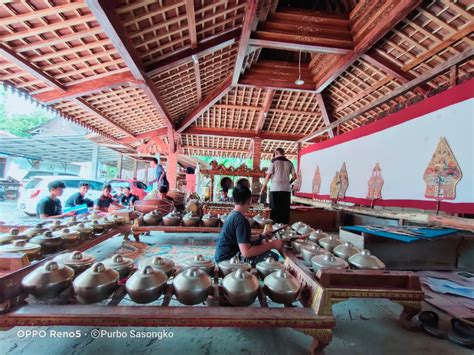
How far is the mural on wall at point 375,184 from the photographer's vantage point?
3166mm

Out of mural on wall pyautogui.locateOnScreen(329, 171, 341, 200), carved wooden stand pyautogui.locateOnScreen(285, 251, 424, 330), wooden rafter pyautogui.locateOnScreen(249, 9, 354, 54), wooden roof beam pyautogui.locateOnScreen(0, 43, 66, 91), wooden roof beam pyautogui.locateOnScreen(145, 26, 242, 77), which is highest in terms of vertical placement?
wooden rafter pyautogui.locateOnScreen(249, 9, 354, 54)

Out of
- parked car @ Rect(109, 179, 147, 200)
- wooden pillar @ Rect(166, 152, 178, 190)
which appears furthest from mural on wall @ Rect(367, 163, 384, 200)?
parked car @ Rect(109, 179, 147, 200)

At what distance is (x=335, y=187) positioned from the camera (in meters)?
4.34

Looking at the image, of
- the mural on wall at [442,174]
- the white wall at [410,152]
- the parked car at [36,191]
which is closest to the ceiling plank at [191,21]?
the white wall at [410,152]

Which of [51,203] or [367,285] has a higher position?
[51,203]

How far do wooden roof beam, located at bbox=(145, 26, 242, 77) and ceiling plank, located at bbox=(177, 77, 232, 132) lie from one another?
6.30 feet

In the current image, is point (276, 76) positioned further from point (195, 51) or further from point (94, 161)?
point (94, 161)

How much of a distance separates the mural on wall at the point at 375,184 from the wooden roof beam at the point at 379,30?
2285 mm

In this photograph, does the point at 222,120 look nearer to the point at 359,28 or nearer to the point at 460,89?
the point at 359,28

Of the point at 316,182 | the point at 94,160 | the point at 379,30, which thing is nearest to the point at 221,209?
the point at 316,182

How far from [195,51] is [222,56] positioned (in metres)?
1.31

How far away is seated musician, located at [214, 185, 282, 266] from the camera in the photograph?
1.88 meters

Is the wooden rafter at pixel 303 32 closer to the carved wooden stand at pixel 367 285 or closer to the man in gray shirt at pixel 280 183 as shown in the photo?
the man in gray shirt at pixel 280 183

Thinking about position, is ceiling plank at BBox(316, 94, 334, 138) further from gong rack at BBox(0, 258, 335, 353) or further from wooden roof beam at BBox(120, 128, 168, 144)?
gong rack at BBox(0, 258, 335, 353)
